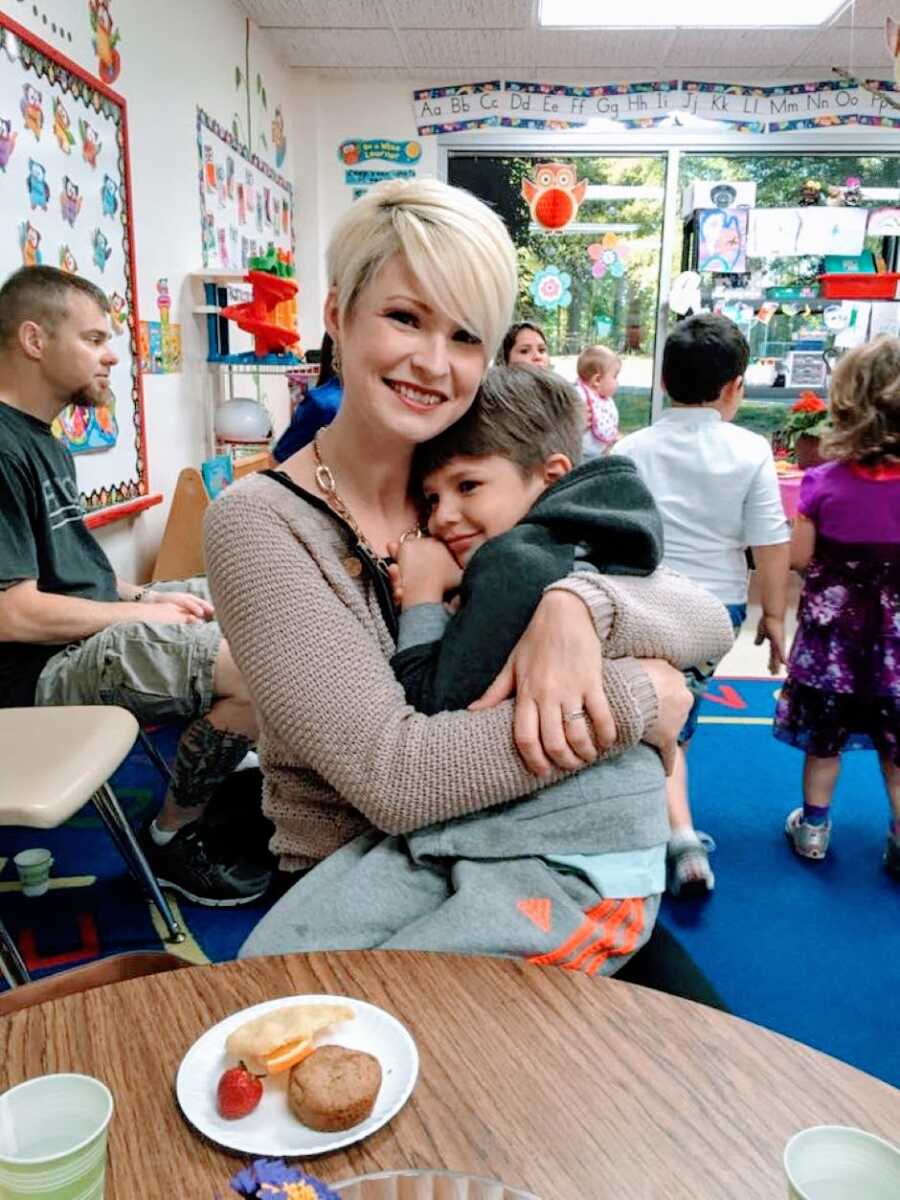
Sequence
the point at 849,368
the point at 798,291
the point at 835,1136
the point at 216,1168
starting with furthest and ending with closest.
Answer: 1. the point at 798,291
2. the point at 849,368
3. the point at 216,1168
4. the point at 835,1136

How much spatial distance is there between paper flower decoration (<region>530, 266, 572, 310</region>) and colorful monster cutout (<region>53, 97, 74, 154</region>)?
3.68 m

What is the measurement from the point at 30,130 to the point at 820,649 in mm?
2425

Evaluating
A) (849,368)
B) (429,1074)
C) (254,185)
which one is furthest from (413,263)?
(254,185)

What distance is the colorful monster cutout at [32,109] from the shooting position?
2334 millimetres

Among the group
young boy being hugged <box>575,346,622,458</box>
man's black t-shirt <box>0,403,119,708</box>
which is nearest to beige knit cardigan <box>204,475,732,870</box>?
man's black t-shirt <box>0,403,119,708</box>

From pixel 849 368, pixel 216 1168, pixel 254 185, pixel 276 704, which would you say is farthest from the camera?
pixel 254 185

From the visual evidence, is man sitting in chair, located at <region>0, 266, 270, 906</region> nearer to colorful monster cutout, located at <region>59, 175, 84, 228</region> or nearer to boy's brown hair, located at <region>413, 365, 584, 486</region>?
colorful monster cutout, located at <region>59, 175, 84, 228</region>

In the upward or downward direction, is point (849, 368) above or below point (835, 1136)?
above

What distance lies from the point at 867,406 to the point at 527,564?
1612mm

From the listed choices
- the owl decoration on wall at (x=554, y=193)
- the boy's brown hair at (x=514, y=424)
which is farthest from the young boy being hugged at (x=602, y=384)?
the boy's brown hair at (x=514, y=424)

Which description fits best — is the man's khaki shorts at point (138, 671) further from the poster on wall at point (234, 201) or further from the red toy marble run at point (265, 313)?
the poster on wall at point (234, 201)

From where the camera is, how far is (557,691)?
0.92 m

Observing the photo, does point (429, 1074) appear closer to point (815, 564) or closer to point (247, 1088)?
point (247, 1088)

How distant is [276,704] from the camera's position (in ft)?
3.17
